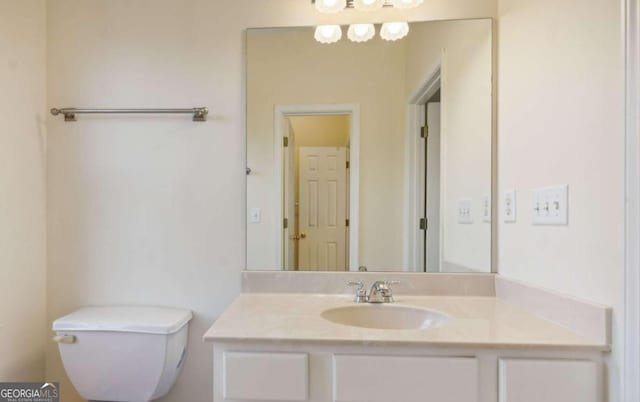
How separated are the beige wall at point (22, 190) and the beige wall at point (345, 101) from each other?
0.92 metres

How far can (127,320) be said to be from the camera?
4.45 feet

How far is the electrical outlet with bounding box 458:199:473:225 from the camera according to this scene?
1451mm

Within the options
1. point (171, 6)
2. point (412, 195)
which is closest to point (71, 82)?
point (171, 6)

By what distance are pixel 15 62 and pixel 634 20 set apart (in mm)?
2067

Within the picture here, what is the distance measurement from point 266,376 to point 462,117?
4.02 feet

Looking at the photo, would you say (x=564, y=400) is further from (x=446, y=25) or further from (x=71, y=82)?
(x=71, y=82)

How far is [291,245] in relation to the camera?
5.00 ft

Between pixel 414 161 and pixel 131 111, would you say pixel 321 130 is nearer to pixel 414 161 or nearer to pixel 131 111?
pixel 414 161

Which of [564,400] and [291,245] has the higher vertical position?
[291,245]

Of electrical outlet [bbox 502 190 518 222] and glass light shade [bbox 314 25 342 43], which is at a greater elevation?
glass light shade [bbox 314 25 342 43]

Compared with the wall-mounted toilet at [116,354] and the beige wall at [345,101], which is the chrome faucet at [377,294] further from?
the wall-mounted toilet at [116,354]

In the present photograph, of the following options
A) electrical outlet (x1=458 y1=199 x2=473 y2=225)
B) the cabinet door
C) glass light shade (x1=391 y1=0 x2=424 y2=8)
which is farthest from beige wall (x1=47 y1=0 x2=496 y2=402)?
the cabinet door

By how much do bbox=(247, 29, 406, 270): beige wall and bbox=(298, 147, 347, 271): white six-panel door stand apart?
0.30 ft

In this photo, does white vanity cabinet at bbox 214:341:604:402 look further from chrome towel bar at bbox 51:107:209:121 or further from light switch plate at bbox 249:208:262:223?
chrome towel bar at bbox 51:107:209:121
